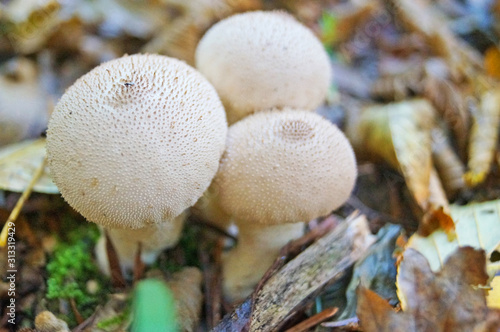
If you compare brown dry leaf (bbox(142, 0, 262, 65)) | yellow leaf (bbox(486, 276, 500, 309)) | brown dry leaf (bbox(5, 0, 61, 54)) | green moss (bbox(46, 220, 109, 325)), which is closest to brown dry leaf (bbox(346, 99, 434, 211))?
yellow leaf (bbox(486, 276, 500, 309))

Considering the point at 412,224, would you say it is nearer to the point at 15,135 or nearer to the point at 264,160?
the point at 264,160

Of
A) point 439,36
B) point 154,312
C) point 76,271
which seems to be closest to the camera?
point 154,312

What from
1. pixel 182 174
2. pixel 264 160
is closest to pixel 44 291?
pixel 182 174

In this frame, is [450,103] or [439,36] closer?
[450,103]

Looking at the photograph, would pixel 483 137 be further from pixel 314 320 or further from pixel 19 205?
pixel 19 205

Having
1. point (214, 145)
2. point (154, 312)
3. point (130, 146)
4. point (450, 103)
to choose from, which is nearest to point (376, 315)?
point (154, 312)

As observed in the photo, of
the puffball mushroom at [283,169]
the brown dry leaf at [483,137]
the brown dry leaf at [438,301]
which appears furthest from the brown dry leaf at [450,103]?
the brown dry leaf at [438,301]

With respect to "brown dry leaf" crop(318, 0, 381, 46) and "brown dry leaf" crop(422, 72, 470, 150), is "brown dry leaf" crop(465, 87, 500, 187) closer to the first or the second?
"brown dry leaf" crop(422, 72, 470, 150)
